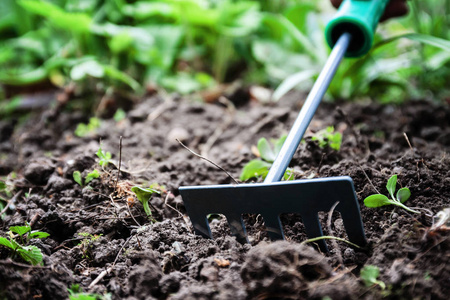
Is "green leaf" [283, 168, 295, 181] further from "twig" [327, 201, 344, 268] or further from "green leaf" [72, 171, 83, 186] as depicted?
"green leaf" [72, 171, 83, 186]

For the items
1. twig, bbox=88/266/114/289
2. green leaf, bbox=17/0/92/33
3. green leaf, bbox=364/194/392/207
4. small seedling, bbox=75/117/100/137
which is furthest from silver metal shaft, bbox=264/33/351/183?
green leaf, bbox=17/0/92/33

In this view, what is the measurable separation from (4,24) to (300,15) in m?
1.79

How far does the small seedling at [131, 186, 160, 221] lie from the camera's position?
3.50 feet

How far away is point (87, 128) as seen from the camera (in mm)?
1867

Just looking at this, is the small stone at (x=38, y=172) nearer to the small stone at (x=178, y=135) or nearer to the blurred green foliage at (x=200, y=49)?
the small stone at (x=178, y=135)

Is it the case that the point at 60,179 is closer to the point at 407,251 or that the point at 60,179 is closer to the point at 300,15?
the point at 407,251

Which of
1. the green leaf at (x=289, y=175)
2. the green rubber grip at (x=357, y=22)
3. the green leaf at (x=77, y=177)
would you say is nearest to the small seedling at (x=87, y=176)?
the green leaf at (x=77, y=177)

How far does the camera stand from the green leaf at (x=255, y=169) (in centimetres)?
121

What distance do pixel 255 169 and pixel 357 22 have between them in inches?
24.3

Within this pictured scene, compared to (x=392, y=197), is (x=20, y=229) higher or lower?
lower

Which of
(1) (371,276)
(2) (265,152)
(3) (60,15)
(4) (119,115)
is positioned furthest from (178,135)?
(1) (371,276)

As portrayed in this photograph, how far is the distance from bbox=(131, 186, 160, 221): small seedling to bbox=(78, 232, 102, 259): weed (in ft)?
0.46

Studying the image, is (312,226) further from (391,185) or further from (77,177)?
(77,177)

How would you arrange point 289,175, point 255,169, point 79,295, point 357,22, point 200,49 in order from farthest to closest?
1. point 200,49
2. point 357,22
3. point 255,169
4. point 289,175
5. point 79,295
